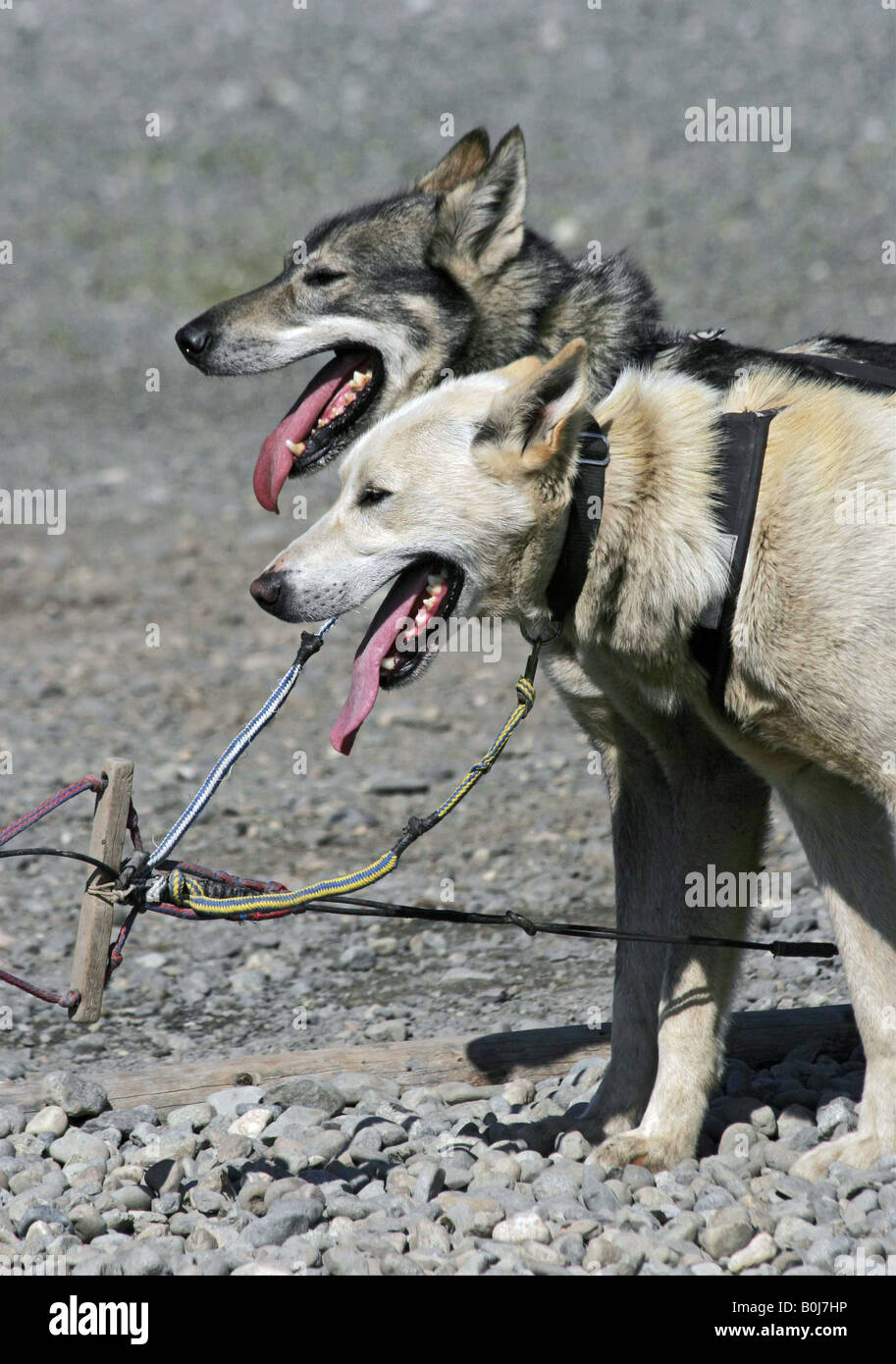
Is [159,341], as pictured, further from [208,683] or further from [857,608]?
[857,608]

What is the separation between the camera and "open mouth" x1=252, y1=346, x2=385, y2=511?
532cm

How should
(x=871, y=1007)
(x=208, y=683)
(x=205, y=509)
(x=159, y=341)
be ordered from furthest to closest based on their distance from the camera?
(x=159, y=341)
(x=205, y=509)
(x=208, y=683)
(x=871, y=1007)

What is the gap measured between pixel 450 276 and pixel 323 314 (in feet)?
1.78

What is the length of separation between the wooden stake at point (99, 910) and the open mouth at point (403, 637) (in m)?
0.56

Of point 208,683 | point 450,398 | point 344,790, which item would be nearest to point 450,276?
point 450,398

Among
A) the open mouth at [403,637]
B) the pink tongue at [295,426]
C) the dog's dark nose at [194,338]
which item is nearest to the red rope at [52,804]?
the open mouth at [403,637]

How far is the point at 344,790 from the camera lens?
28.1 feet

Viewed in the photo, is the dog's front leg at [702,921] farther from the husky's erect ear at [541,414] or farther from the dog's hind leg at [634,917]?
the husky's erect ear at [541,414]

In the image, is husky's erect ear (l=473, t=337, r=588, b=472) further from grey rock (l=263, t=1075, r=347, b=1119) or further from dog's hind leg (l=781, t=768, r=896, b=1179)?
grey rock (l=263, t=1075, r=347, b=1119)

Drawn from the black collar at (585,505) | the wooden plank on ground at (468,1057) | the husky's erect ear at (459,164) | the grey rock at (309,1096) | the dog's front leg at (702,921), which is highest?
the husky's erect ear at (459,164)

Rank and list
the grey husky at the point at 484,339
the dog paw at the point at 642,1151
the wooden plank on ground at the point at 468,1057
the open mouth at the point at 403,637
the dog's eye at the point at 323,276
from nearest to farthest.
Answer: the open mouth at the point at 403,637 < the dog paw at the point at 642,1151 < the grey husky at the point at 484,339 < the wooden plank on ground at the point at 468,1057 < the dog's eye at the point at 323,276

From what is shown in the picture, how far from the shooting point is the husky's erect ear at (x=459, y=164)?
18.7 feet

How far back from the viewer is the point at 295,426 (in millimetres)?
5340

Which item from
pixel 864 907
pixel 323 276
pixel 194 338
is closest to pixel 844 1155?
pixel 864 907
